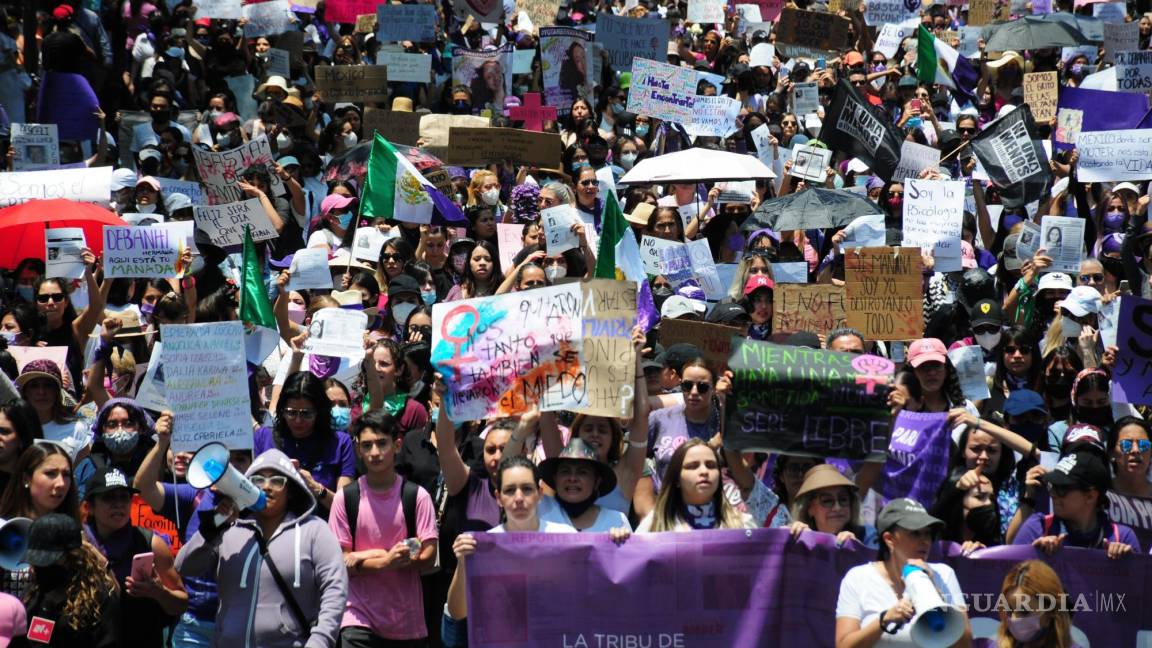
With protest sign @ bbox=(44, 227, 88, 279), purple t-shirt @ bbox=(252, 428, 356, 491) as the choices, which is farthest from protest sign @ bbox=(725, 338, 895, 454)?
protest sign @ bbox=(44, 227, 88, 279)

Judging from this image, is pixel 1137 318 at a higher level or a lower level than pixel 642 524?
higher

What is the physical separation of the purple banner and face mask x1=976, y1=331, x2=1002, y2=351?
3727mm

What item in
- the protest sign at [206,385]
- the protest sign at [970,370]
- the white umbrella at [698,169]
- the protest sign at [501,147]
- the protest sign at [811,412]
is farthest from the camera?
the protest sign at [501,147]

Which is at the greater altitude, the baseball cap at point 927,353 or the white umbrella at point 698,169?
the white umbrella at point 698,169

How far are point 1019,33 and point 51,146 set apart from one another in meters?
10.4

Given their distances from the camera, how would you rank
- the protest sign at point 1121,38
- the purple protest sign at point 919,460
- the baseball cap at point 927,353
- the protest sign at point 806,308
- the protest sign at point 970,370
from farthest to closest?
the protest sign at point 1121,38
the protest sign at point 806,308
the protest sign at point 970,370
the baseball cap at point 927,353
the purple protest sign at point 919,460

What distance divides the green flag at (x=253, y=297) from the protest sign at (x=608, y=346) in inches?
114

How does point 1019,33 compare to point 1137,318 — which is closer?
point 1137,318

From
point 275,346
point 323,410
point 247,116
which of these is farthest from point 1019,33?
point 323,410

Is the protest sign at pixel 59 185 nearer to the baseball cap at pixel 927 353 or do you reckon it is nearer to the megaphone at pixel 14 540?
the megaphone at pixel 14 540

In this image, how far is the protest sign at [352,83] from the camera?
16.7m

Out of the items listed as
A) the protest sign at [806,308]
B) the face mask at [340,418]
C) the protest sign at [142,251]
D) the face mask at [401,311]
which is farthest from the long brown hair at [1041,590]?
the protest sign at [142,251]

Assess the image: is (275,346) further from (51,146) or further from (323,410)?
(51,146)

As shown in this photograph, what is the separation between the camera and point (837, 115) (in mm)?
13805
